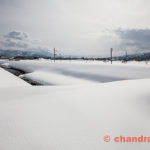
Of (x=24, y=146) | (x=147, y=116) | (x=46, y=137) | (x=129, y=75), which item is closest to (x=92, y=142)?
(x=46, y=137)

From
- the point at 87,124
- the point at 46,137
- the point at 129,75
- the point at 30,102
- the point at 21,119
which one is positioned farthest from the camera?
the point at 129,75

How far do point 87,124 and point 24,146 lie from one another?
987mm

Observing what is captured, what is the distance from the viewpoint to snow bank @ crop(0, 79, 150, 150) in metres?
1.61

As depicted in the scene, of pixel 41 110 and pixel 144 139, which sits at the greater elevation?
pixel 41 110

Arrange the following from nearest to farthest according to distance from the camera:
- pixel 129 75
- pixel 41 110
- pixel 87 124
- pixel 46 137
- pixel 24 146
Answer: pixel 24 146 → pixel 46 137 → pixel 87 124 → pixel 41 110 → pixel 129 75

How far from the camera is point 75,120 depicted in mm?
2086

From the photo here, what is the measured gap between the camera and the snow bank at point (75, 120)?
1.61m

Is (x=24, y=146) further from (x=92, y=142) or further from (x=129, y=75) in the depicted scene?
(x=129, y=75)

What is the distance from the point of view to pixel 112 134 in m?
1.76

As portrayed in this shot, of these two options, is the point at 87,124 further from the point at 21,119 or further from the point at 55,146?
the point at 21,119

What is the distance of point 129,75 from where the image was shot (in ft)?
24.2

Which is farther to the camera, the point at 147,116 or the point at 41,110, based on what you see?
the point at 41,110

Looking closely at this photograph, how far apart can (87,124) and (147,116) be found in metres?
1.14

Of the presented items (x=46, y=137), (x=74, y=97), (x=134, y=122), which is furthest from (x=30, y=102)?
(x=134, y=122)
